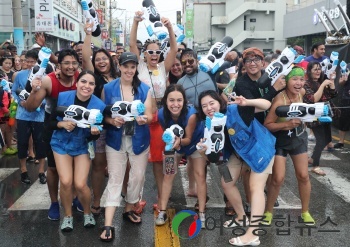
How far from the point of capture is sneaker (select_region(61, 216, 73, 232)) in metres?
4.32

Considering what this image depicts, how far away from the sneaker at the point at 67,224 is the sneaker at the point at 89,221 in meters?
0.16

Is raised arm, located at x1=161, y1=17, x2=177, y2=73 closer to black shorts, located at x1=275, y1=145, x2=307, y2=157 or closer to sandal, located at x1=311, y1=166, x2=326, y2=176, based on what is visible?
black shorts, located at x1=275, y1=145, x2=307, y2=157

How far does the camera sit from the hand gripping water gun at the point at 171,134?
4094 mm

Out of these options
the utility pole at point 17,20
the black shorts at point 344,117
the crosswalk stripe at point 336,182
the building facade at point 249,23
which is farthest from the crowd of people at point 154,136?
the building facade at point 249,23

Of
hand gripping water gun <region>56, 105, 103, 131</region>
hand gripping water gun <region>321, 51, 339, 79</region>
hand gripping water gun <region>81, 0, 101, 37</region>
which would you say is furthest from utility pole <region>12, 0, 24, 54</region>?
hand gripping water gun <region>56, 105, 103, 131</region>

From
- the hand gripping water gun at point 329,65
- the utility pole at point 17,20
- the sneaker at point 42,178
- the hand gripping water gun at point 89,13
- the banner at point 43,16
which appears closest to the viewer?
the hand gripping water gun at point 89,13

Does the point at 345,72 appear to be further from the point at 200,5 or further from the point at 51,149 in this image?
the point at 200,5

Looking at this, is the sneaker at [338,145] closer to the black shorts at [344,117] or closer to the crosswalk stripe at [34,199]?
the black shorts at [344,117]

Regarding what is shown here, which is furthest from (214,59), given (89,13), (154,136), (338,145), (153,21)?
(338,145)

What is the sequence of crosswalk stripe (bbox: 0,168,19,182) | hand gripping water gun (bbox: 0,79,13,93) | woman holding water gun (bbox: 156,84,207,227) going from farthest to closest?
hand gripping water gun (bbox: 0,79,13,93) < crosswalk stripe (bbox: 0,168,19,182) < woman holding water gun (bbox: 156,84,207,227)

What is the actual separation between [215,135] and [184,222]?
1.25m

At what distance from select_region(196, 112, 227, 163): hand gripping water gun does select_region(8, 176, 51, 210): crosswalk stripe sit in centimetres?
242

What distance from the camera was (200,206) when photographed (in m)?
4.52

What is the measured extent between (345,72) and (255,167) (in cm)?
534
